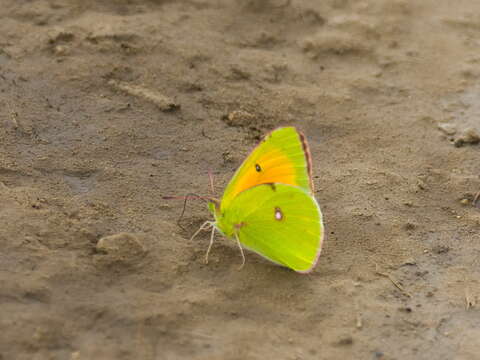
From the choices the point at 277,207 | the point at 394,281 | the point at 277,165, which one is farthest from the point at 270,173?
the point at 394,281

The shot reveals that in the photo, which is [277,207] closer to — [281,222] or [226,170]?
[281,222]

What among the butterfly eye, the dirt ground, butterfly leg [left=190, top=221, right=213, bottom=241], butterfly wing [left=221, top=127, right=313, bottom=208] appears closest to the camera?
the dirt ground

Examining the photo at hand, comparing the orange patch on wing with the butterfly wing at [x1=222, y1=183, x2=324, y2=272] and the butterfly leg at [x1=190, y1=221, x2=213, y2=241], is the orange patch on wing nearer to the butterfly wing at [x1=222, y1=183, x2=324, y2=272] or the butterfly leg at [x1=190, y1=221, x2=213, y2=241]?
the butterfly wing at [x1=222, y1=183, x2=324, y2=272]

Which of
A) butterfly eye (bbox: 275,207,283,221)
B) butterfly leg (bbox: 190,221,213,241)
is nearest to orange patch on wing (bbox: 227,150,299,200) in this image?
butterfly eye (bbox: 275,207,283,221)

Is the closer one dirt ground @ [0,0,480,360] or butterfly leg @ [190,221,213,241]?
dirt ground @ [0,0,480,360]

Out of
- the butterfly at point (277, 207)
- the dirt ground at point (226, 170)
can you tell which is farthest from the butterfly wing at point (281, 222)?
the dirt ground at point (226, 170)

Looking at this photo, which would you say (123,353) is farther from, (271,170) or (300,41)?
(300,41)

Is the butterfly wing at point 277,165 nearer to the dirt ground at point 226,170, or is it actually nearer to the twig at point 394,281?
the dirt ground at point 226,170

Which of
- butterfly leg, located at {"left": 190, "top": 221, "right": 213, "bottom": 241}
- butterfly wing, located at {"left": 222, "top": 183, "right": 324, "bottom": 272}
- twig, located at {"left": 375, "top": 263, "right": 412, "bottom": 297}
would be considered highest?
butterfly wing, located at {"left": 222, "top": 183, "right": 324, "bottom": 272}
